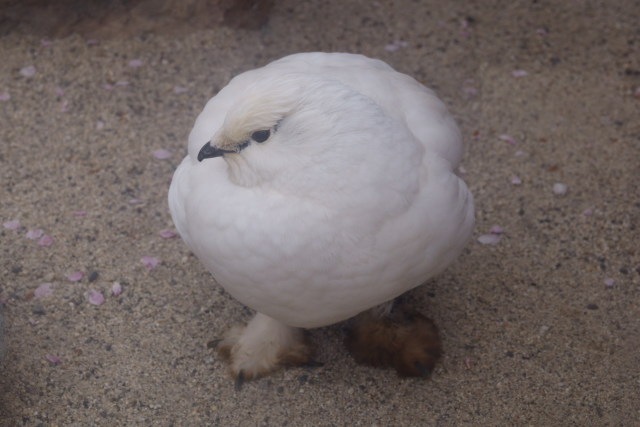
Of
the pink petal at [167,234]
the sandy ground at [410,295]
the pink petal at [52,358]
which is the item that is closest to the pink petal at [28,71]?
the sandy ground at [410,295]

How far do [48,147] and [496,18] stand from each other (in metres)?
2.46

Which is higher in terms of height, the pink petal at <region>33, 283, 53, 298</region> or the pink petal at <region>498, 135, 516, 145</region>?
Result: the pink petal at <region>33, 283, 53, 298</region>

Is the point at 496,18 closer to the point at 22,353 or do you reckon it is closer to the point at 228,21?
the point at 228,21

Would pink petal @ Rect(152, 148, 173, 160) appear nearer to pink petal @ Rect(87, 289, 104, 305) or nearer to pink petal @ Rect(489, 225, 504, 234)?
pink petal @ Rect(87, 289, 104, 305)

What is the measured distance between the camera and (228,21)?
393cm

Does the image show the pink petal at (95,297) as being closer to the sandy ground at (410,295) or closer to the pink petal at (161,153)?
the sandy ground at (410,295)

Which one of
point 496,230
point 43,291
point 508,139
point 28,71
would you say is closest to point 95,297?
point 43,291

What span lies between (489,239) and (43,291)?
1.71 meters

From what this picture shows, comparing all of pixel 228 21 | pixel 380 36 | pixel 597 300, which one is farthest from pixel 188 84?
pixel 597 300

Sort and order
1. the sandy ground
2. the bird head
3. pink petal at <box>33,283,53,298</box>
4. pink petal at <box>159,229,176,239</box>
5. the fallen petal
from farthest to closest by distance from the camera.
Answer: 1. the fallen petal
2. pink petal at <box>159,229,176,239</box>
3. pink petal at <box>33,283,53,298</box>
4. the sandy ground
5. the bird head

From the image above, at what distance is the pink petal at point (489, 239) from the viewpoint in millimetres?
3004

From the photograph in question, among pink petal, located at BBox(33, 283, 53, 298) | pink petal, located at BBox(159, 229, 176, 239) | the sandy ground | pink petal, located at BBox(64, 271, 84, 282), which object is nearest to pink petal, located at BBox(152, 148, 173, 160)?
the sandy ground

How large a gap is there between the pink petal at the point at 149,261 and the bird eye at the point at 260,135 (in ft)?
3.64

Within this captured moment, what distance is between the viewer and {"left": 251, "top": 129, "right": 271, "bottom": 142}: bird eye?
75.4 inches
